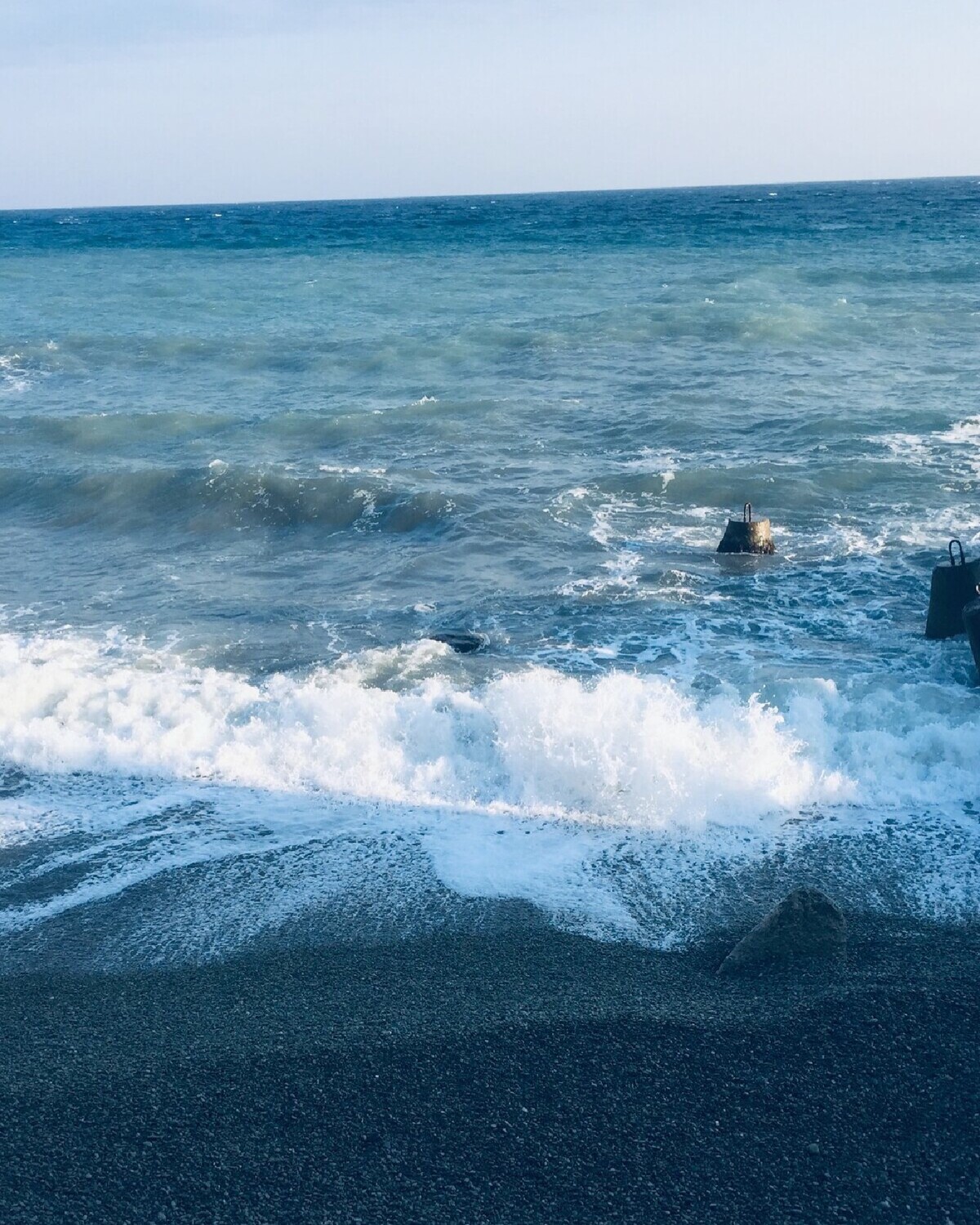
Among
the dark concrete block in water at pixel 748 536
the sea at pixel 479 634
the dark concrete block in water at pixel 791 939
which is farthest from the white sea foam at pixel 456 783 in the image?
the dark concrete block in water at pixel 748 536

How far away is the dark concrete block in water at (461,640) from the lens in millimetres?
13086

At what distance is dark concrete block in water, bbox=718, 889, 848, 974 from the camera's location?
305 inches

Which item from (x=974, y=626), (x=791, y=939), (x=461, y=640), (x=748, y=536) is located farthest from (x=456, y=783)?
(x=748, y=536)

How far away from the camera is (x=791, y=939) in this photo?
7793 mm

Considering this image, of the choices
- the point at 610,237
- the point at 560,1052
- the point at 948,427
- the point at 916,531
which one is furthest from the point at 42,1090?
the point at 610,237

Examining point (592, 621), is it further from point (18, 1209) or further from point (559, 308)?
point (559, 308)

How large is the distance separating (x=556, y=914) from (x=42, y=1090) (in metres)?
3.40

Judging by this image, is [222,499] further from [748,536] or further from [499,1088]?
[499,1088]

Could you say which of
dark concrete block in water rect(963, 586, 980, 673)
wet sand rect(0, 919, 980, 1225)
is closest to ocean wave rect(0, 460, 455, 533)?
dark concrete block in water rect(963, 586, 980, 673)

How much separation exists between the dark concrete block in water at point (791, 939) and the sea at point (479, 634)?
0.45 meters

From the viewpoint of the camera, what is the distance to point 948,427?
21281mm

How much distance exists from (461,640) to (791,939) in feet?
20.2

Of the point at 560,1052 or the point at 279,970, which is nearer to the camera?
the point at 560,1052

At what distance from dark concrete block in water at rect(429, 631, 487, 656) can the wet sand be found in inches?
206
